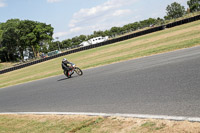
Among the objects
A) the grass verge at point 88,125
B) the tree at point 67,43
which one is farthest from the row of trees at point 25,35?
the grass verge at point 88,125

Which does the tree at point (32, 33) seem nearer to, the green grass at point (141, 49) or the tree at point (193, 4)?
the green grass at point (141, 49)

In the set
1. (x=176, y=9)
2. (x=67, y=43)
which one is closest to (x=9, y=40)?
(x=67, y=43)

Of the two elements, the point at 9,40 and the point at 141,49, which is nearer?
the point at 141,49

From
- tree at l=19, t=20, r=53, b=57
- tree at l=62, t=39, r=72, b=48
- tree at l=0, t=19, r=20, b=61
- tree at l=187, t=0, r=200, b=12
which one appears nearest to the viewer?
tree at l=19, t=20, r=53, b=57

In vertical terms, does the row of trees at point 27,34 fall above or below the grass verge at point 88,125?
above

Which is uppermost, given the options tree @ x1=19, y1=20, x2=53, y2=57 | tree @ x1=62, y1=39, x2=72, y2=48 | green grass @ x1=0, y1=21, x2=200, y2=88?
tree @ x1=19, y1=20, x2=53, y2=57

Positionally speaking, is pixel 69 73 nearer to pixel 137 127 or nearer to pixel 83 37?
pixel 137 127

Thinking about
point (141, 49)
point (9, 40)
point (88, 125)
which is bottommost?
point (88, 125)

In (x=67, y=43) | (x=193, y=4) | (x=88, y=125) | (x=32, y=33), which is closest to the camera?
(x=88, y=125)

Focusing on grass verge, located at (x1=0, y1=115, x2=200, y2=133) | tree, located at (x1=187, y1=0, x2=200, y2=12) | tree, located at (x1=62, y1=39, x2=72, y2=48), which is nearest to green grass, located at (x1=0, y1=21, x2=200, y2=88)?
grass verge, located at (x1=0, y1=115, x2=200, y2=133)

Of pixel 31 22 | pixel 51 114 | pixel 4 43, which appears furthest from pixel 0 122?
pixel 4 43

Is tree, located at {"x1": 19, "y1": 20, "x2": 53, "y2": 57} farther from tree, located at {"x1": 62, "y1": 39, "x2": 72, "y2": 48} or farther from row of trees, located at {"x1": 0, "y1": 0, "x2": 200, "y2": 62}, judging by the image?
tree, located at {"x1": 62, "y1": 39, "x2": 72, "y2": 48}

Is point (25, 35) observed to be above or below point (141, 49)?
above

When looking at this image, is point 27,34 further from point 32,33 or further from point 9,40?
point 9,40
